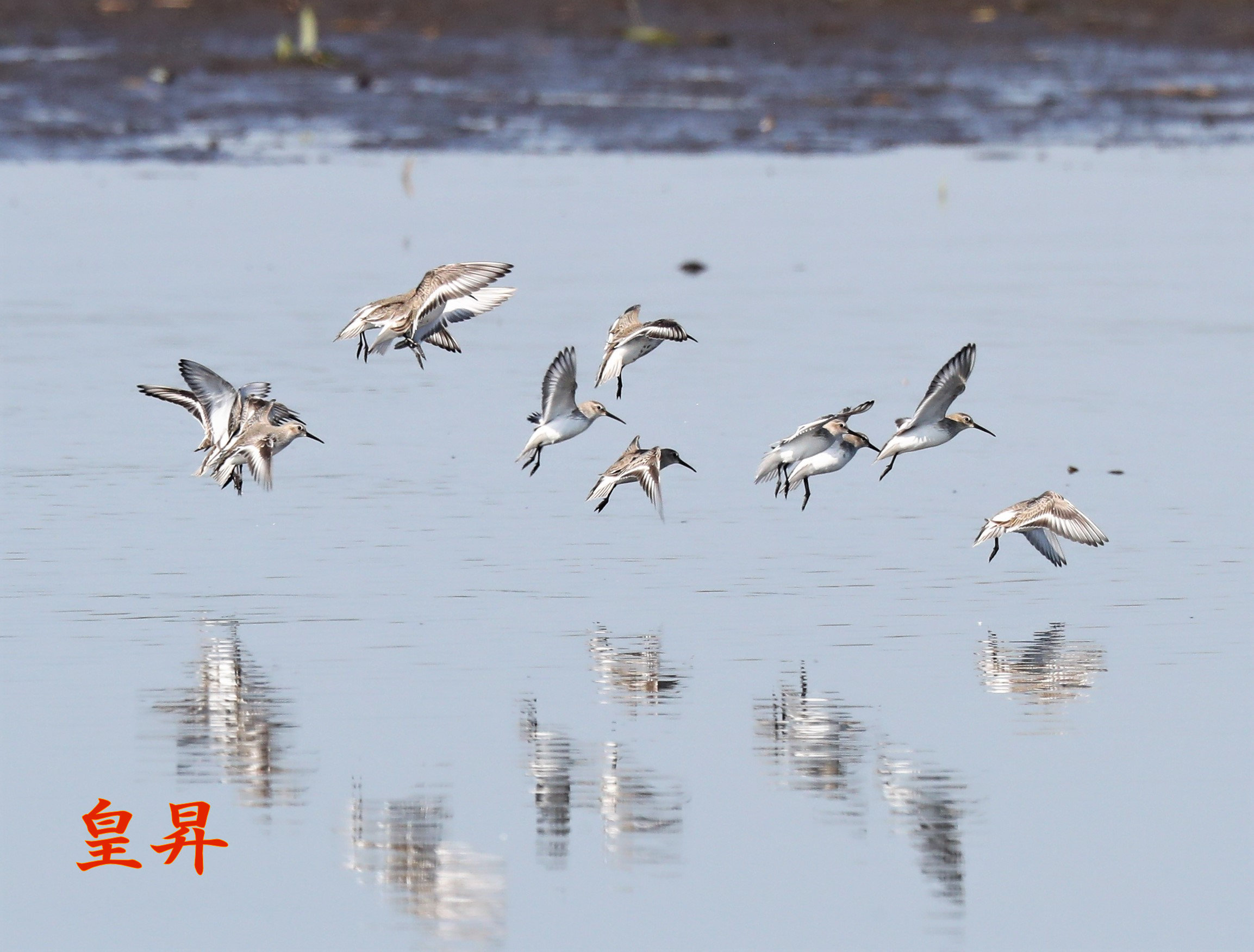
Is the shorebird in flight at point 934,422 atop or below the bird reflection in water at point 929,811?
atop

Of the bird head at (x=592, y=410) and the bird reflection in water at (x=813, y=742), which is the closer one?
the bird reflection in water at (x=813, y=742)

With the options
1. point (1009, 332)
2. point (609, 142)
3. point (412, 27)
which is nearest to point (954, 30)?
point (412, 27)

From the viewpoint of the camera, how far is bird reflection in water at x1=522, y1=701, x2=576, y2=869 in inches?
326

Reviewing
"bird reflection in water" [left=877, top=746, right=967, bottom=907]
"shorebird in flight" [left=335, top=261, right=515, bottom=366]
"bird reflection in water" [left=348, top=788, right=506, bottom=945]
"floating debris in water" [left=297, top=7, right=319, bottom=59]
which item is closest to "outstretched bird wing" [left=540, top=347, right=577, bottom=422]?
"shorebird in flight" [left=335, top=261, right=515, bottom=366]

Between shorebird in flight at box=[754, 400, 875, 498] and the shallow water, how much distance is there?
334 millimetres

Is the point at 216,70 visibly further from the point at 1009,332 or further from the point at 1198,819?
the point at 1198,819

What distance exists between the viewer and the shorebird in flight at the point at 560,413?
39.8ft

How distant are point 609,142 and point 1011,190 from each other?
19.4 feet

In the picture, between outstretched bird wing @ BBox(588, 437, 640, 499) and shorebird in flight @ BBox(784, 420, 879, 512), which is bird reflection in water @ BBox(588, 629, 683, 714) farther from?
shorebird in flight @ BBox(784, 420, 879, 512)

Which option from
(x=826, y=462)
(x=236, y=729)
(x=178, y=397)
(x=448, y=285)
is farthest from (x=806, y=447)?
(x=236, y=729)

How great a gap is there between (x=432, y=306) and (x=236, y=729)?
3.92 m

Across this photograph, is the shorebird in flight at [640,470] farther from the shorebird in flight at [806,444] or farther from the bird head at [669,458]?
the shorebird in flight at [806,444]

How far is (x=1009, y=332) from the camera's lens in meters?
18.8

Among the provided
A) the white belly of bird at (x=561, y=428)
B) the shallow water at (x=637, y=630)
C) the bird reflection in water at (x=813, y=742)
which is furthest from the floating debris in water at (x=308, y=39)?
the bird reflection in water at (x=813, y=742)
